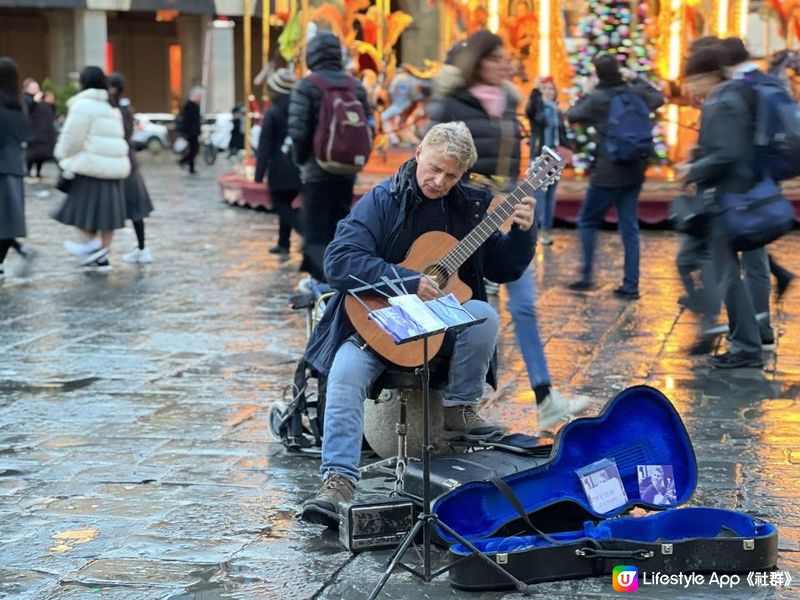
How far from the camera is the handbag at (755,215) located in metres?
6.29

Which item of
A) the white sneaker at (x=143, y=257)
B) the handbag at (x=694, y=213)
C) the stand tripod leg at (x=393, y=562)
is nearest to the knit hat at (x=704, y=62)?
the handbag at (x=694, y=213)

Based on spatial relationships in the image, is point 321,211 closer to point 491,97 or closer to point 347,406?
point 491,97

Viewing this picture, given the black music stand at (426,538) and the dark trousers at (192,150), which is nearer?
the black music stand at (426,538)

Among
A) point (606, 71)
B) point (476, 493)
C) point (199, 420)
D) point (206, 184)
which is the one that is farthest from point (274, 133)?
point (206, 184)

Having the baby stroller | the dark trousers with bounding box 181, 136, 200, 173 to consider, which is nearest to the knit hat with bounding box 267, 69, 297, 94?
the baby stroller

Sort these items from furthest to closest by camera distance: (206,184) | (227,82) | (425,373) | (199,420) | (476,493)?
(227,82)
(206,184)
(199,420)
(476,493)
(425,373)

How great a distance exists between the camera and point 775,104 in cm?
629

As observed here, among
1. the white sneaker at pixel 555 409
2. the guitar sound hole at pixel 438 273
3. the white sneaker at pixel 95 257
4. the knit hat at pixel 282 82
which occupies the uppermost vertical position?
the knit hat at pixel 282 82

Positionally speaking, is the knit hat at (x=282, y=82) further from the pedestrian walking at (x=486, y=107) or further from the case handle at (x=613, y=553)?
the case handle at (x=613, y=553)

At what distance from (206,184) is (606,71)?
13378 millimetres

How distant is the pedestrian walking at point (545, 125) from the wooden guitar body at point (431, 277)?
7717mm

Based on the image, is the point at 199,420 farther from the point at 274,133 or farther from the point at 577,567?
the point at 274,133

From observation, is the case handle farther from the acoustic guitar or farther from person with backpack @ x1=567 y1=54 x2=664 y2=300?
person with backpack @ x1=567 y1=54 x2=664 y2=300

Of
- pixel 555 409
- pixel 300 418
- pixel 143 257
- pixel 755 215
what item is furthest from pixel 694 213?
pixel 143 257
